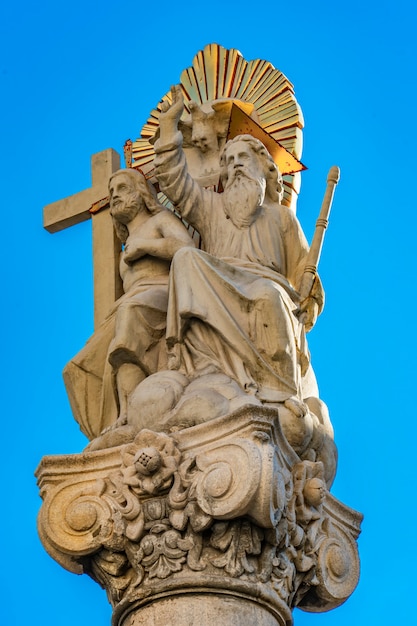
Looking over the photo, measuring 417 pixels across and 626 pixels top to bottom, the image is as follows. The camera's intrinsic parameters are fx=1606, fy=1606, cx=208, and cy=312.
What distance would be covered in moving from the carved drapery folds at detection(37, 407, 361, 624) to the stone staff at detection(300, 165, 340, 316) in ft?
5.66

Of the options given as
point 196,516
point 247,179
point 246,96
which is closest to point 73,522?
point 196,516

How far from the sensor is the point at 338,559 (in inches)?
464

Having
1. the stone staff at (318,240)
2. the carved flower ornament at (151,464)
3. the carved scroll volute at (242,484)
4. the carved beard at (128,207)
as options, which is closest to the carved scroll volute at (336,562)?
the carved scroll volute at (242,484)

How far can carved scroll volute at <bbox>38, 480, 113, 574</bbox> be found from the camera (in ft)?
36.6

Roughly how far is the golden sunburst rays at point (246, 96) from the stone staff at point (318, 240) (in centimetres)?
117

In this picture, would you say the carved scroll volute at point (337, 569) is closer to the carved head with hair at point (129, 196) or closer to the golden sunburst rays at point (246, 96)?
the carved head with hair at point (129, 196)

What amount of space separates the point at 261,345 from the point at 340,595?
1926 millimetres

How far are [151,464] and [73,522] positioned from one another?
2.48ft

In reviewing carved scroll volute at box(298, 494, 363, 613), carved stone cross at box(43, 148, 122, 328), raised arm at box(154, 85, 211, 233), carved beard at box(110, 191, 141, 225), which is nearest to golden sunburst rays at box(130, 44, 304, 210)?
carved stone cross at box(43, 148, 122, 328)

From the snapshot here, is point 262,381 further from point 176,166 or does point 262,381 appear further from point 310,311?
point 176,166

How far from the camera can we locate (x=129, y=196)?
13414 mm

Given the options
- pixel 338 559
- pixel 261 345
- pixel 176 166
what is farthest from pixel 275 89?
pixel 338 559

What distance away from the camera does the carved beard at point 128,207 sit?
43.9ft

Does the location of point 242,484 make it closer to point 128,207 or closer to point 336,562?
point 336,562
